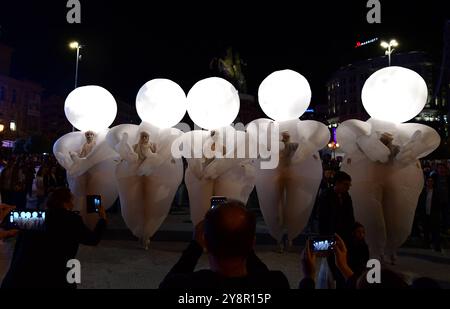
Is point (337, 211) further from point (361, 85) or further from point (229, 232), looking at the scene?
point (361, 85)

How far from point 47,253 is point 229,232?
1.46m

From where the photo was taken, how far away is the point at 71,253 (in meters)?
2.56

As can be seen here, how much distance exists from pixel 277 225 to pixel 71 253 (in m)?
3.87

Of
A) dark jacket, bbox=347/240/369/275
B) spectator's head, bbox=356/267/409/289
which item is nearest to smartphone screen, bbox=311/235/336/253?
spectator's head, bbox=356/267/409/289

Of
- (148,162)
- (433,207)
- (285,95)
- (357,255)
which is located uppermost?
(285,95)

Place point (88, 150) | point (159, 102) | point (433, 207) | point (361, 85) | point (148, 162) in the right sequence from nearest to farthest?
point (148, 162)
point (159, 102)
point (88, 150)
point (433, 207)
point (361, 85)

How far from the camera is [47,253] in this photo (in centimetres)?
243

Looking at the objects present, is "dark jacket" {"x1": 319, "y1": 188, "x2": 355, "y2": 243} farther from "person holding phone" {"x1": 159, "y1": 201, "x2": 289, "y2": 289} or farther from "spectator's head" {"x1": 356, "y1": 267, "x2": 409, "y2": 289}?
"person holding phone" {"x1": 159, "y1": 201, "x2": 289, "y2": 289}

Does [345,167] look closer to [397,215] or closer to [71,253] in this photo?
[397,215]

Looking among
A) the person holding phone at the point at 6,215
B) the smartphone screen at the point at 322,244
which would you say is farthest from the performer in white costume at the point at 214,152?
→ the smartphone screen at the point at 322,244

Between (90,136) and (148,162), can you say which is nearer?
(148,162)

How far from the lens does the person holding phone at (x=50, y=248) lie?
238 cm

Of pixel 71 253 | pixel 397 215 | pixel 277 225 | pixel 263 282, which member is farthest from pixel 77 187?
pixel 263 282

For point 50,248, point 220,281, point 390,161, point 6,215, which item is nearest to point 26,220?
point 6,215
